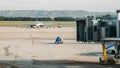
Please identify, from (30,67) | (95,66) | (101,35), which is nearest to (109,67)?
(95,66)

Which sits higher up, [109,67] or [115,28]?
[115,28]

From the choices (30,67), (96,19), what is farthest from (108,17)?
(30,67)

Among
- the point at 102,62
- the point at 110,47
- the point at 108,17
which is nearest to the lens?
the point at 108,17

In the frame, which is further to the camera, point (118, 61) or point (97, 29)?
point (118, 61)

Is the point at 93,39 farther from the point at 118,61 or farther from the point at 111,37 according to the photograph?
the point at 118,61

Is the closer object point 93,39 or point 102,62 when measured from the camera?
point 93,39

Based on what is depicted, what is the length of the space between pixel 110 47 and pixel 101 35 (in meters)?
7.78

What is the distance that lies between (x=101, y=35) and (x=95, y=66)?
3752mm

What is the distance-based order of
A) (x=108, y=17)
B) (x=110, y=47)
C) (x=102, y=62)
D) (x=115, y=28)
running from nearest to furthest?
(x=115, y=28) → (x=108, y=17) → (x=102, y=62) → (x=110, y=47)

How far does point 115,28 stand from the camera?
25.1 meters

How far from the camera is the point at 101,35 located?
25109 millimetres

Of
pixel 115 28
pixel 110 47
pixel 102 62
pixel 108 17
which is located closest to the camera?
pixel 115 28

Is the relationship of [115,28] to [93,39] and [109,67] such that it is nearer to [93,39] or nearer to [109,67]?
[93,39]

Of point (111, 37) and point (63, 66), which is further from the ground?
point (111, 37)
